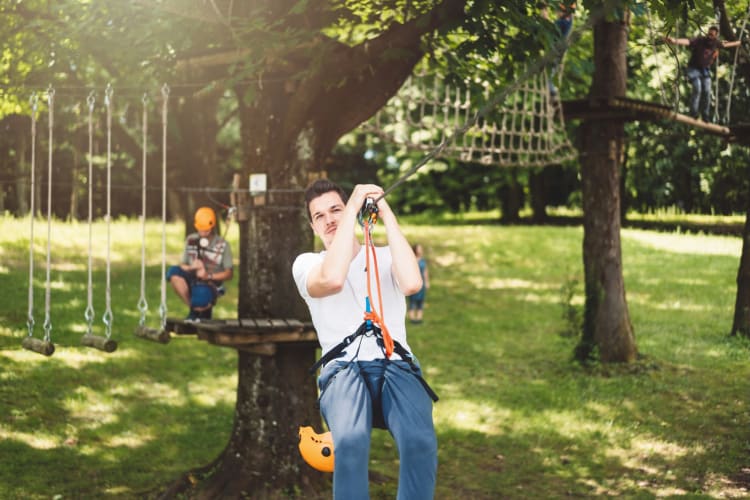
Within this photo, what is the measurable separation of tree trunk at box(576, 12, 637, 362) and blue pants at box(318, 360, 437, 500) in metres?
9.25

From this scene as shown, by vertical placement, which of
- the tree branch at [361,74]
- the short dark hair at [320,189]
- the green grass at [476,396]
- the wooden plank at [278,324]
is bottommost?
the green grass at [476,396]

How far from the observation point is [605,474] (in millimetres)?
9055

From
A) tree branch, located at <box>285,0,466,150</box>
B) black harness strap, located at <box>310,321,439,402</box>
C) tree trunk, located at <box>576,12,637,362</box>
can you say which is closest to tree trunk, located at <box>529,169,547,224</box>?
tree trunk, located at <box>576,12,637,362</box>

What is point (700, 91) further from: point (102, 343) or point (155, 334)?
point (102, 343)

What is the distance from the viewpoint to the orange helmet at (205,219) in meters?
7.45

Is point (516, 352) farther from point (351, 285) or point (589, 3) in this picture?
point (351, 285)

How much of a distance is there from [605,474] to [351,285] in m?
5.82

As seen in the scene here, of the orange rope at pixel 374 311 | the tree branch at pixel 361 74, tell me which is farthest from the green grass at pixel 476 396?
the orange rope at pixel 374 311

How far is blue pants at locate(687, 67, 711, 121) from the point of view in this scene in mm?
11688

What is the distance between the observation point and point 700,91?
1173 centimetres

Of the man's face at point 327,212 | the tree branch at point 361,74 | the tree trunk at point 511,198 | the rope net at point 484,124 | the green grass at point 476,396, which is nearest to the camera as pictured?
the man's face at point 327,212

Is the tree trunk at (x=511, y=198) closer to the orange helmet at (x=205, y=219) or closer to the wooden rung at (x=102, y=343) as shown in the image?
the orange helmet at (x=205, y=219)

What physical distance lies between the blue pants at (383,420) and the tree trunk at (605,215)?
30.4 ft

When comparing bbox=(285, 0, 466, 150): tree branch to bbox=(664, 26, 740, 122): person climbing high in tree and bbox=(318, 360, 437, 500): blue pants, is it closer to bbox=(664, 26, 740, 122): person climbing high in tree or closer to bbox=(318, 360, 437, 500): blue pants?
bbox=(318, 360, 437, 500): blue pants
